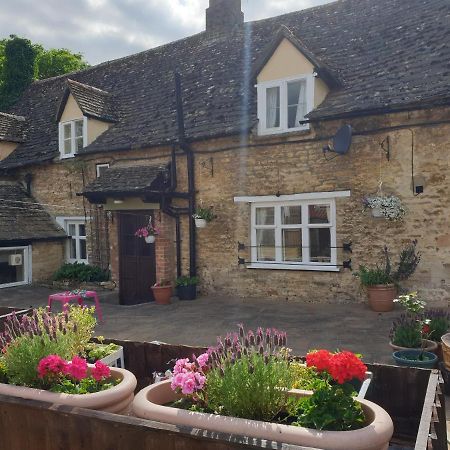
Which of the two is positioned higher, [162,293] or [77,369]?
[77,369]

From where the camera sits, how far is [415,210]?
955 cm

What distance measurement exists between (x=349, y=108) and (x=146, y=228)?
6116mm

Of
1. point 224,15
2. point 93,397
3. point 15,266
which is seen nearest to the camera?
point 93,397

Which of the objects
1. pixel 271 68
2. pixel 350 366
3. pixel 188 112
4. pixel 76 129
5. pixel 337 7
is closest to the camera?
pixel 350 366

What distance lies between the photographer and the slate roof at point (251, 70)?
995 cm

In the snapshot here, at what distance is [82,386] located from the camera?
143 inches

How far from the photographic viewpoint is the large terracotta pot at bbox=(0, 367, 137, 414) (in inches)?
130

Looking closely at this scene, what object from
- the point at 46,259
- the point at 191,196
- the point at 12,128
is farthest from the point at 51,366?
the point at 12,128

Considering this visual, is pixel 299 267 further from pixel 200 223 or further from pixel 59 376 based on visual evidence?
pixel 59 376

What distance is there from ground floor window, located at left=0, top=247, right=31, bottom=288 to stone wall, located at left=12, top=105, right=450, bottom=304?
10.8ft

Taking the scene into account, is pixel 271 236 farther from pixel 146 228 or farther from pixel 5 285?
pixel 5 285

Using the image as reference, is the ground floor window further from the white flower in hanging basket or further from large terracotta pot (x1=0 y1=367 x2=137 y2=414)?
large terracotta pot (x1=0 y1=367 x2=137 y2=414)

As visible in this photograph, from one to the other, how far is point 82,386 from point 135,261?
31.5 feet

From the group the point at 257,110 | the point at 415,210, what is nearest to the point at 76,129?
the point at 257,110
